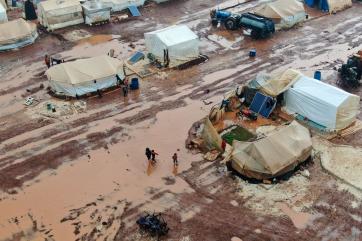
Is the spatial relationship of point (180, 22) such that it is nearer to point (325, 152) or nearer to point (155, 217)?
point (325, 152)

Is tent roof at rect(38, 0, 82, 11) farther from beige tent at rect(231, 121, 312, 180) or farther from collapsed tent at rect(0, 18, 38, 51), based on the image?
beige tent at rect(231, 121, 312, 180)

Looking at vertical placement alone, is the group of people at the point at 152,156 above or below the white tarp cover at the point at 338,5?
below

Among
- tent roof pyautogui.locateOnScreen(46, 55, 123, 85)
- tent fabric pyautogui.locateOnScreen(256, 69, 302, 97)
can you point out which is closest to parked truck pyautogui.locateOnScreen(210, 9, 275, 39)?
tent fabric pyautogui.locateOnScreen(256, 69, 302, 97)

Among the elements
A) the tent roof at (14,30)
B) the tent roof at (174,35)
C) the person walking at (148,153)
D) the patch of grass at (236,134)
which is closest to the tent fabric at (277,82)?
the patch of grass at (236,134)

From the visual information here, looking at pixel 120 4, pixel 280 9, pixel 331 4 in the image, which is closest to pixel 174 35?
pixel 120 4

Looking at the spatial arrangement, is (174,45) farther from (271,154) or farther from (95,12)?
(271,154)

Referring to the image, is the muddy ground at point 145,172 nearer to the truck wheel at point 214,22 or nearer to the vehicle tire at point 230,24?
the vehicle tire at point 230,24
